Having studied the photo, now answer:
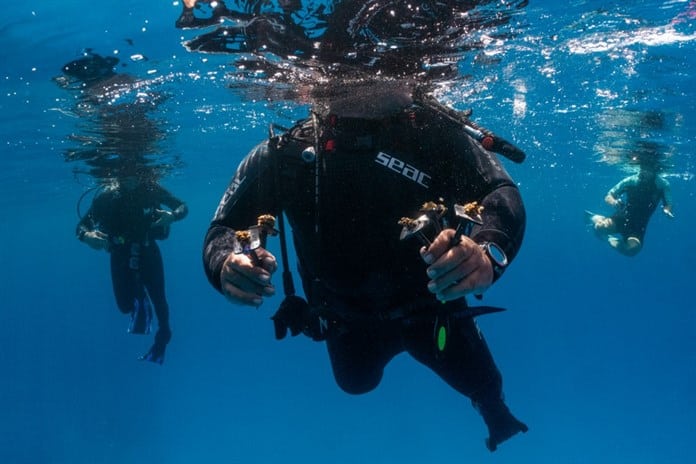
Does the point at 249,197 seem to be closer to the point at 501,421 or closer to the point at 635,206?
the point at 501,421

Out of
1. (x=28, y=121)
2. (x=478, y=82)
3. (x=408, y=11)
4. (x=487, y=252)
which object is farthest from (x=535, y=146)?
(x=487, y=252)

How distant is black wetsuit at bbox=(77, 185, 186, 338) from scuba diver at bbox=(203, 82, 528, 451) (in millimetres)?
8281

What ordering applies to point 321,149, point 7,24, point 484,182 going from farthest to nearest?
point 7,24, point 321,149, point 484,182

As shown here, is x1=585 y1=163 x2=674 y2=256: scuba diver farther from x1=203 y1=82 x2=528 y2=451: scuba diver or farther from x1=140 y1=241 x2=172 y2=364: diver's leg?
x1=140 y1=241 x2=172 y2=364: diver's leg

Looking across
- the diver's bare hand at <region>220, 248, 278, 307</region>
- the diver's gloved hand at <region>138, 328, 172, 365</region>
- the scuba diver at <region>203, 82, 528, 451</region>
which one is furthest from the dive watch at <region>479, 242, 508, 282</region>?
the diver's gloved hand at <region>138, 328, 172, 365</region>

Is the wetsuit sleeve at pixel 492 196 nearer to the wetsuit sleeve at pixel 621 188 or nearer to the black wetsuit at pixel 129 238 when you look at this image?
the black wetsuit at pixel 129 238

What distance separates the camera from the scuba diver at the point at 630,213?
1480cm

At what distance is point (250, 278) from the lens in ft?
8.96

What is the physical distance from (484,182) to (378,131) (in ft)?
3.52

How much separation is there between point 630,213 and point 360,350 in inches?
529

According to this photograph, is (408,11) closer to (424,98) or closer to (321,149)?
(424,98)

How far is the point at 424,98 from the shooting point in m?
4.18

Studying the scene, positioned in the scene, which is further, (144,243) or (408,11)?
(144,243)

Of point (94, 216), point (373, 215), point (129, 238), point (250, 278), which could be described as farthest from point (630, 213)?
point (250, 278)
